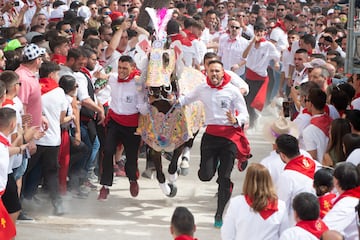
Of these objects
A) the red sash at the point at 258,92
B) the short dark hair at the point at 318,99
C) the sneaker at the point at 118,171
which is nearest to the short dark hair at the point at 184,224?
the short dark hair at the point at 318,99

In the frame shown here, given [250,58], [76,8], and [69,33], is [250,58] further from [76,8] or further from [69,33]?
[76,8]

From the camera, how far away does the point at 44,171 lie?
32.1 feet

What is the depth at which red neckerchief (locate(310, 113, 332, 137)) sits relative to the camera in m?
8.77

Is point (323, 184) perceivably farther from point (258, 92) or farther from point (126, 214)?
point (258, 92)

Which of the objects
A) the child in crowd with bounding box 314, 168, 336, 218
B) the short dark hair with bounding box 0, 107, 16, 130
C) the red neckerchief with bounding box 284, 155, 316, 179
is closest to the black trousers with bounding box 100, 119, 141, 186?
the short dark hair with bounding box 0, 107, 16, 130

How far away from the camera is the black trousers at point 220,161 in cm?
949

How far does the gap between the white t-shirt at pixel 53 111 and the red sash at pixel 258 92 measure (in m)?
4.88

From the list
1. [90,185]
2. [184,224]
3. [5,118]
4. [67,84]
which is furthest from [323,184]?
[90,185]

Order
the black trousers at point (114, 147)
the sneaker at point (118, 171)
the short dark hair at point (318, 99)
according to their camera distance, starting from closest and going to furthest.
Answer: the short dark hair at point (318, 99) < the black trousers at point (114, 147) < the sneaker at point (118, 171)

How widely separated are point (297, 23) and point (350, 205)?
12.0m

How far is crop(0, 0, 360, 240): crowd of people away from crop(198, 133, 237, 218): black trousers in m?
0.01

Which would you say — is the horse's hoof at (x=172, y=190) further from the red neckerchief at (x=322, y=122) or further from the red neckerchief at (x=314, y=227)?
the red neckerchief at (x=314, y=227)

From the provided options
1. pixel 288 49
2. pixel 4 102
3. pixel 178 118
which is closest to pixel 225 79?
pixel 178 118

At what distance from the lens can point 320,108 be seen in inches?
354
